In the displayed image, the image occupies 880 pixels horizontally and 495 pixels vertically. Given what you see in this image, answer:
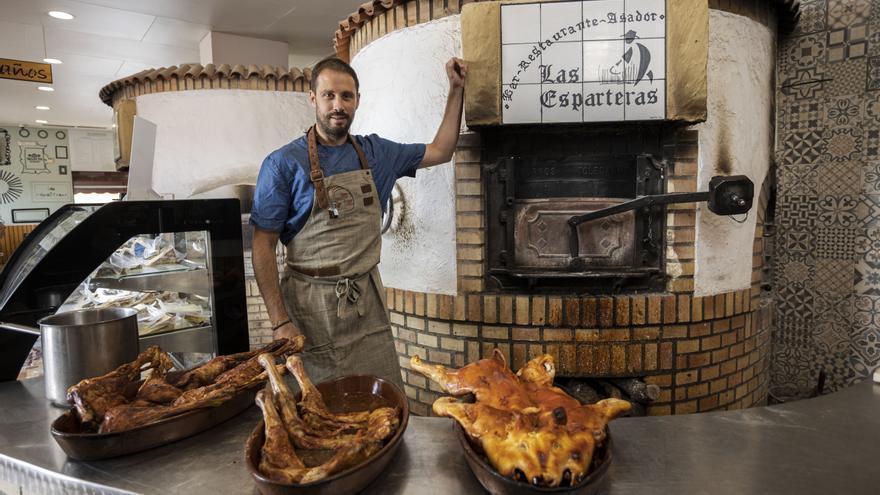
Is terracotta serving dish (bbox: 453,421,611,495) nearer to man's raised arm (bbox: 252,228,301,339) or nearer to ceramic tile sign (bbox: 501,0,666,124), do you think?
man's raised arm (bbox: 252,228,301,339)

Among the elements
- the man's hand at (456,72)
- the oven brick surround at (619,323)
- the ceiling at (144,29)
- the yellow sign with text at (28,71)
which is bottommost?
the oven brick surround at (619,323)

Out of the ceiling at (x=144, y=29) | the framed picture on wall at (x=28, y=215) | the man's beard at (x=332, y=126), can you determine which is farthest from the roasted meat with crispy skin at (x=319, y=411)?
the framed picture on wall at (x=28, y=215)

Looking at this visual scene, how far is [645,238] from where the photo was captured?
8.46ft

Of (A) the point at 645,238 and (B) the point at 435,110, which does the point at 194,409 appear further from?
(A) the point at 645,238

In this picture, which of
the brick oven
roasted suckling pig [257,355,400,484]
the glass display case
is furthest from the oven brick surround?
roasted suckling pig [257,355,400,484]

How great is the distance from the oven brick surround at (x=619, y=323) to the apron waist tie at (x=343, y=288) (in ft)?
2.61

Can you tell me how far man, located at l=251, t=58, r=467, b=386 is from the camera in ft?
6.32

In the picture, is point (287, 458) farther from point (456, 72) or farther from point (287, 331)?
point (456, 72)

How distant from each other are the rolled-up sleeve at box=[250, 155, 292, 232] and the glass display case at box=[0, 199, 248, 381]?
150mm

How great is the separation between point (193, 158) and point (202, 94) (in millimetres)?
602

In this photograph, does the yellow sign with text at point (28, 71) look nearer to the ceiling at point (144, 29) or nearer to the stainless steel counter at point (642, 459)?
the ceiling at point (144, 29)

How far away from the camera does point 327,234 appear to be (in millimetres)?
1957

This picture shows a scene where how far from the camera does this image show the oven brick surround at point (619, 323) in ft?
8.38

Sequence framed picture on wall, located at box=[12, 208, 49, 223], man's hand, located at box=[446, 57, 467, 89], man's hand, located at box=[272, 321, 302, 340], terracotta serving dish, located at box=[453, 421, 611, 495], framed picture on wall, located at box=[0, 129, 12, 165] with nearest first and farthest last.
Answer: terracotta serving dish, located at box=[453, 421, 611, 495] < man's hand, located at box=[272, 321, 302, 340] < man's hand, located at box=[446, 57, 467, 89] < framed picture on wall, located at box=[0, 129, 12, 165] < framed picture on wall, located at box=[12, 208, 49, 223]
